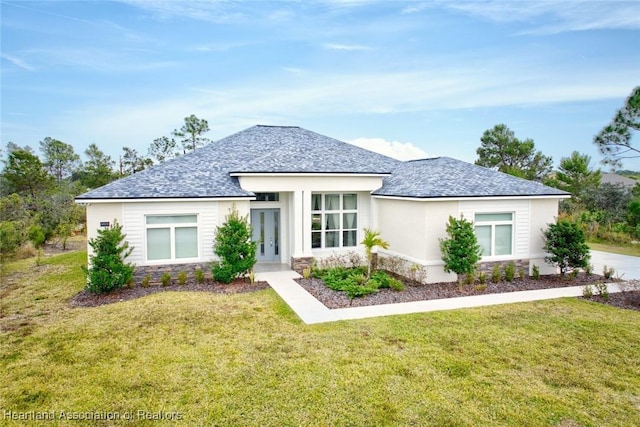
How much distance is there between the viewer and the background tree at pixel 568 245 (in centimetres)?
1352

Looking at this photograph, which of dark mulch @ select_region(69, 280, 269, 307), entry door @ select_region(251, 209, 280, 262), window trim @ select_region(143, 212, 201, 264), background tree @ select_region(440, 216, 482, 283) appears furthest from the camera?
entry door @ select_region(251, 209, 280, 262)

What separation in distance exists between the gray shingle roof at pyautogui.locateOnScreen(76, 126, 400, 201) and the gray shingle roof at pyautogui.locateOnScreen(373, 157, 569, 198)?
1.13 meters

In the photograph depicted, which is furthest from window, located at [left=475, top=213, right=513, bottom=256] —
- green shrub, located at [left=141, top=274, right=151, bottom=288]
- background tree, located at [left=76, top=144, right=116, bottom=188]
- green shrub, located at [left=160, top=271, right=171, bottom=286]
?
background tree, located at [left=76, top=144, right=116, bottom=188]

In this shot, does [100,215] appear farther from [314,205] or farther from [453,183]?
[453,183]

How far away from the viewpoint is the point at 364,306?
1067 cm

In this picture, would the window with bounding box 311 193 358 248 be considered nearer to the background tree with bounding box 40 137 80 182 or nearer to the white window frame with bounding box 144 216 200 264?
the white window frame with bounding box 144 216 200 264

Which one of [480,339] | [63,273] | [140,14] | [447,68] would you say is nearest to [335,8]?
[447,68]

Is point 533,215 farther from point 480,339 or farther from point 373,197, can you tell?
point 480,339

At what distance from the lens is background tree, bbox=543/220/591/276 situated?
44.4 feet

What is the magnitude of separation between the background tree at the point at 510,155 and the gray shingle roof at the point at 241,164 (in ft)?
79.1

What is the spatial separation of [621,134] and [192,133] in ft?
109

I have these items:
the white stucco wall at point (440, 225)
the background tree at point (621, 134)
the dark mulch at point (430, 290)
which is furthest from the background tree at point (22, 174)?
the background tree at point (621, 134)

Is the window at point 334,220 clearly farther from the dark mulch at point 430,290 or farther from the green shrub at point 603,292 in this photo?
the green shrub at point 603,292

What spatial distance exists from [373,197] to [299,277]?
16.0 ft
